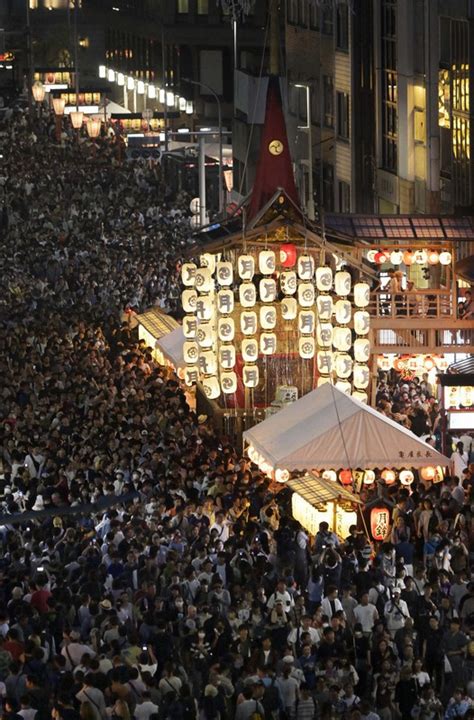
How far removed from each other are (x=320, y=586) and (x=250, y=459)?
7.88 meters

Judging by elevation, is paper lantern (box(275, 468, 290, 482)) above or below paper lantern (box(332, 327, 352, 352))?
above

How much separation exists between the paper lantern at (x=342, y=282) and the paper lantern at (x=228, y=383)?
242cm

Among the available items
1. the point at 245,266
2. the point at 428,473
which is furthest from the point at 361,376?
the point at 428,473

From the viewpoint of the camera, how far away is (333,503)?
26.3 m

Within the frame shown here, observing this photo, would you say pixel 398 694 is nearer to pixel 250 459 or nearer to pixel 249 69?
pixel 250 459

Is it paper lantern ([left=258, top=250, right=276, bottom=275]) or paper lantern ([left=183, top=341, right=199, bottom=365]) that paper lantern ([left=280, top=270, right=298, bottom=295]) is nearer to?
paper lantern ([left=258, top=250, right=276, bottom=275])

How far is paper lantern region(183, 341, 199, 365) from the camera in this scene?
37.1 m

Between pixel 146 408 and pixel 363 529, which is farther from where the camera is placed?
pixel 146 408

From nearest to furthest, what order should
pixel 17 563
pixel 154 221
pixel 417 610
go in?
1. pixel 417 610
2. pixel 17 563
3. pixel 154 221

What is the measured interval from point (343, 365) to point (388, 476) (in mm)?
6575

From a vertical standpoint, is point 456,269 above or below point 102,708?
below

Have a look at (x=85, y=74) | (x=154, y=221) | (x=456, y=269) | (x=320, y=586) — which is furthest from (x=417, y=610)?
(x=85, y=74)

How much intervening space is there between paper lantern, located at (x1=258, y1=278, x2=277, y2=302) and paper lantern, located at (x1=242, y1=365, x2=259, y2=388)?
4.24 feet

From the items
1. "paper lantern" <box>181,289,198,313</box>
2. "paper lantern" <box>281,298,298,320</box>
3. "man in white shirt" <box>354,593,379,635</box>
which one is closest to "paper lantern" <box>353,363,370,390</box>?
"paper lantern" <box>281,298,298,320</box>
